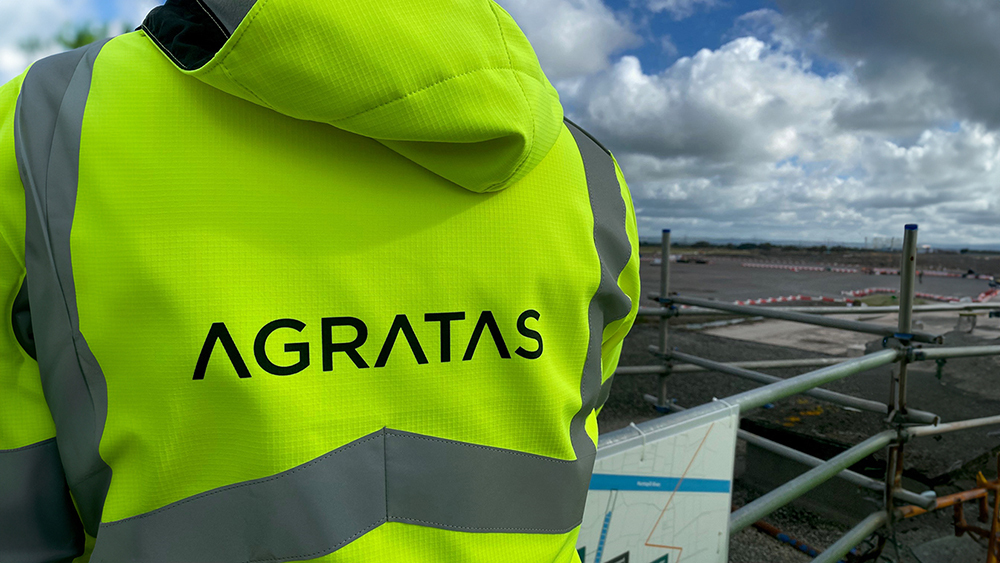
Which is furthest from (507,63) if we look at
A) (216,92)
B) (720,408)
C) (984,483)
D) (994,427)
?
(994,427)

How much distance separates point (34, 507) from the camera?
0.75 m

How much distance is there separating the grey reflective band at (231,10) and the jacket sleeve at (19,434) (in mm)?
323

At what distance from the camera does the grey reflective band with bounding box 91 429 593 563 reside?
717mm

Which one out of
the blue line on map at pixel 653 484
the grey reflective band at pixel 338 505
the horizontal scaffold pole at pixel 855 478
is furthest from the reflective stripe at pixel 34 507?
the horizontal scaffold pole at pixel 855 478

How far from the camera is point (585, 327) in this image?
92cm

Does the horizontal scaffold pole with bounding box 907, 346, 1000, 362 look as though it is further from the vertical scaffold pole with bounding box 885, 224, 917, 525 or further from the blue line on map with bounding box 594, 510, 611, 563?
the blue line on map with bounding box 594, 510, 611, 563

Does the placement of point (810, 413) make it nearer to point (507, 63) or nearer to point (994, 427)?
point (994, 427)

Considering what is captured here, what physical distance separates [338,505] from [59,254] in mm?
478

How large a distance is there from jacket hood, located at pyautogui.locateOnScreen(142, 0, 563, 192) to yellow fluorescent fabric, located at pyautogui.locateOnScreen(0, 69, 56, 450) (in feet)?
0.73

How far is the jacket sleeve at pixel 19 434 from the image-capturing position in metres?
0.67

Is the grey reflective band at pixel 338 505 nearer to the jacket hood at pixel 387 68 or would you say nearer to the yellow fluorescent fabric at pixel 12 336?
the yellow fluorescent fabric at pixel 12 336

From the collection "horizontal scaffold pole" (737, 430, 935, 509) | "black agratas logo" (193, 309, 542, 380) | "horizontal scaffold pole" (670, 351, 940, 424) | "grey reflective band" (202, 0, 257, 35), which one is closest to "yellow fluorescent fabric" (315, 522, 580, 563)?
"black agratas logo" (193, 309, 542, 380)

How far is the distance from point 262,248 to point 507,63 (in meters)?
0.41

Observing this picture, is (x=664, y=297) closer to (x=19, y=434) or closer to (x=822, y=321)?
(x=822, y=321)
